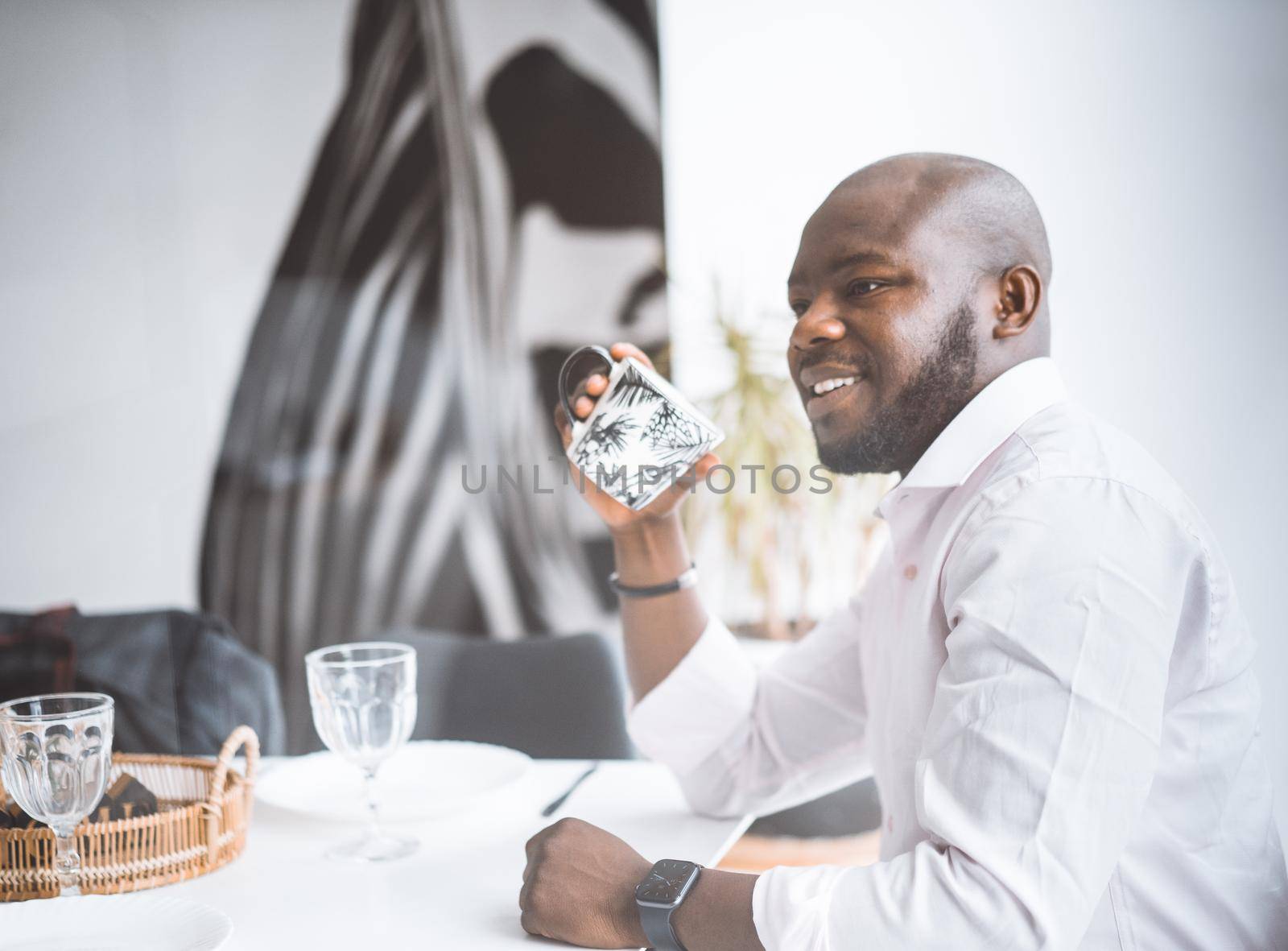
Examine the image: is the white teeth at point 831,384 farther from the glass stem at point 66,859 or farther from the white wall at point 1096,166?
the white wall at point 1096,166

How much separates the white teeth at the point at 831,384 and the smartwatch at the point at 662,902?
53cm

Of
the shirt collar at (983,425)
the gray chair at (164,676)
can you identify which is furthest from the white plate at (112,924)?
the gray chair at (164,676)

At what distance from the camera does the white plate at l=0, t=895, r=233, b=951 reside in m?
0.89

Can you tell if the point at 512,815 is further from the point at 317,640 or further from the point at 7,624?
the point at 317,640

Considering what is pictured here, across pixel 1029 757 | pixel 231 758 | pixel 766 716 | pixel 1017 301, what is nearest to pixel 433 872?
pixel 231 758

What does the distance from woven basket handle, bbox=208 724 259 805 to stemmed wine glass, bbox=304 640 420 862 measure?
67 mm

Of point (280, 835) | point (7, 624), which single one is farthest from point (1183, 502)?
point (7, 624)

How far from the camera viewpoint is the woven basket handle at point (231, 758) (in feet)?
3.51

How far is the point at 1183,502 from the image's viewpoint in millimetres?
962

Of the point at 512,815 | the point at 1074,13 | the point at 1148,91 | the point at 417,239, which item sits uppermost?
the point at 1074,13

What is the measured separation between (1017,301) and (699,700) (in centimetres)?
57

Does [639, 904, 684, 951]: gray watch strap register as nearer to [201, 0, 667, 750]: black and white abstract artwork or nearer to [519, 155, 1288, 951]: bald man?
[519, 155, 1288, 951]: bald man

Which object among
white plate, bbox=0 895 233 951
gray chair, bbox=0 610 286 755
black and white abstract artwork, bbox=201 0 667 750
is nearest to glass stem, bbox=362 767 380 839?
white plate, bbox=0 895 233 951

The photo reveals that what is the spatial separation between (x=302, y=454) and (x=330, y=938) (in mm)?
2227
